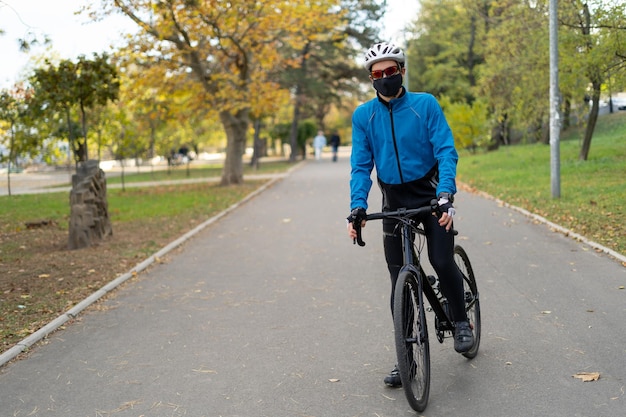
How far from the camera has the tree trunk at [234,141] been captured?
88.0 ft

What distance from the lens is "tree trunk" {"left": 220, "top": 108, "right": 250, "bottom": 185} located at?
1056 inches

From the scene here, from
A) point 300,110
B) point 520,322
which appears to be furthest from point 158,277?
point 300,110

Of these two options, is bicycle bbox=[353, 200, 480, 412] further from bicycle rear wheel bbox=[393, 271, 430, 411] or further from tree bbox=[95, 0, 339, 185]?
tree bbox=[95, 0, 339, 185]

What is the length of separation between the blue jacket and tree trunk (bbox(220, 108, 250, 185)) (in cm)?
2182

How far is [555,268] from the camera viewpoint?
9.03 meters

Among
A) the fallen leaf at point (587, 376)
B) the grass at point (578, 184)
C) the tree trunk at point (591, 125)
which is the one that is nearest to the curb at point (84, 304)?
the fallen leaf at point (587, 376)

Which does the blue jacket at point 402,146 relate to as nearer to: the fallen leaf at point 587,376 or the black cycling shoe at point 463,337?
the black cycling shoe at point 463,337

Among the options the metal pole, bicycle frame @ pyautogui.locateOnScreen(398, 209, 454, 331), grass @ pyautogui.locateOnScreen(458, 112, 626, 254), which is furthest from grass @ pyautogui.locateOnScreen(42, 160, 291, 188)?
bicycle frame @ pyautogui.locateOnScreen(398, 209, 454, 331)

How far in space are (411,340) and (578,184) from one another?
14.4 m

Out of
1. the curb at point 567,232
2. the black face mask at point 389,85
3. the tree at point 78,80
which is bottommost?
the curb at point 567,232

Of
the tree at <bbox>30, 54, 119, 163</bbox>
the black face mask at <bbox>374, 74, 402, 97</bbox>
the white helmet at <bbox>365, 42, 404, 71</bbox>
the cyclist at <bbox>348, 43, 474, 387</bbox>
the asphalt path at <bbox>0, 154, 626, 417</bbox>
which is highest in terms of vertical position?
the tree at <bbox>30, 54, 119, 163</bbox>

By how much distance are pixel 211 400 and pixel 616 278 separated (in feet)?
16.2

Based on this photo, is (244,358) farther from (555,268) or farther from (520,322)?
(555,268)

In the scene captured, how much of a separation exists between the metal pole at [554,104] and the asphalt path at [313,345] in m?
5.17
